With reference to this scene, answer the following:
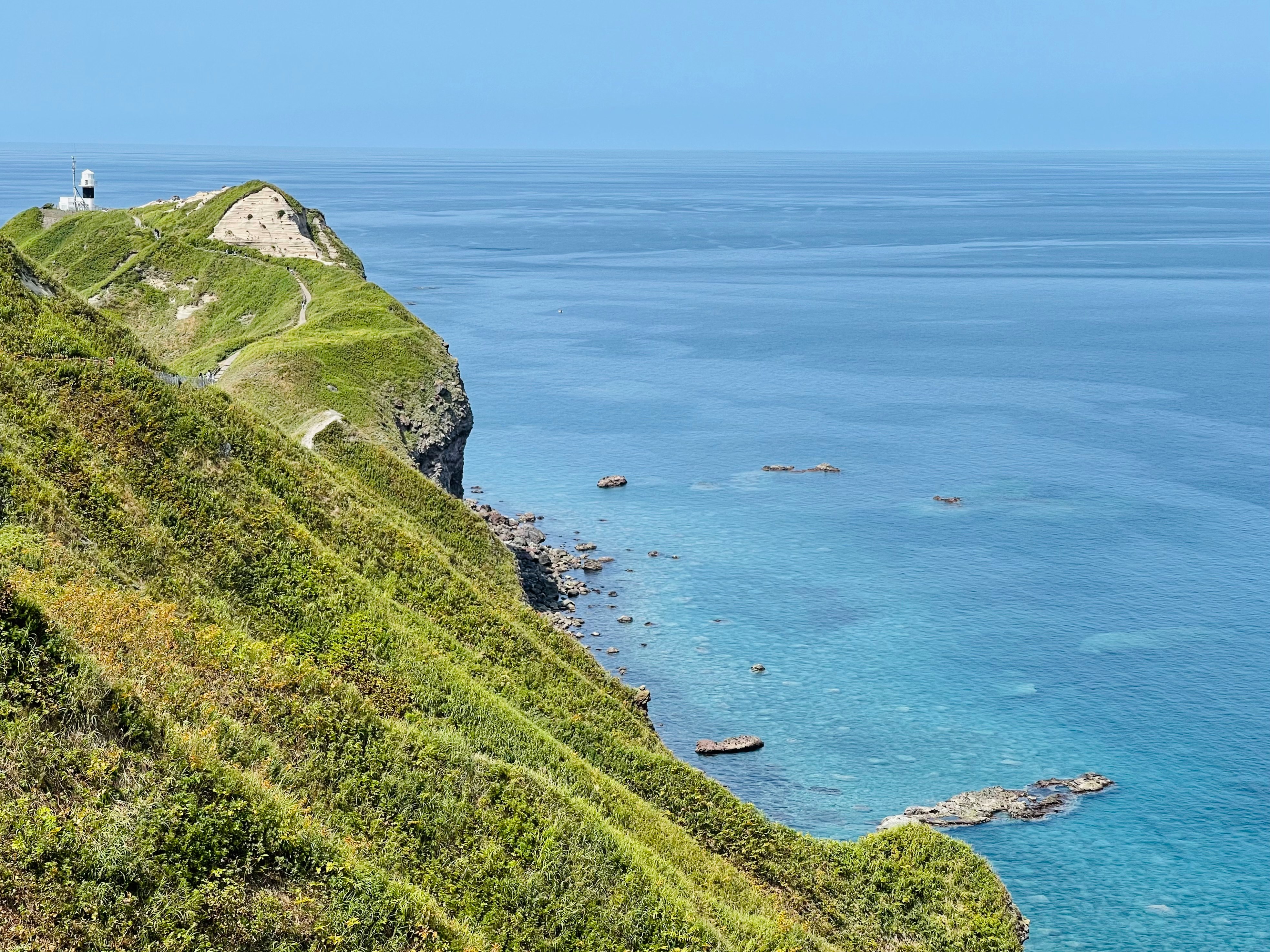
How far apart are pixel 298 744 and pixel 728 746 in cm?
3382

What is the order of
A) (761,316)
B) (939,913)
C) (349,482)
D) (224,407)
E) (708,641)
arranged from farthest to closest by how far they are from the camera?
(761,316)
(708,641)
(349,482)
(224,407)
(939,913)

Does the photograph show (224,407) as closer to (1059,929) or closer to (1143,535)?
(1059,929)

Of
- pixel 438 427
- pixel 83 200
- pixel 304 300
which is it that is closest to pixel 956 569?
pixel 438 427

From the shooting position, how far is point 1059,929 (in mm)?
44281

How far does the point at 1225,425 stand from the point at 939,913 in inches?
3710

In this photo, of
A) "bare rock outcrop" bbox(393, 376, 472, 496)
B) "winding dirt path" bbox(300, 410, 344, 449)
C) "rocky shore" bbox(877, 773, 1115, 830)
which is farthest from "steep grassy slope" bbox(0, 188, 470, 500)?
"rocky shore" bbox(877, 773, 1115, 830)

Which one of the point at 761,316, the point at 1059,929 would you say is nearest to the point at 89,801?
the point at 1059,929

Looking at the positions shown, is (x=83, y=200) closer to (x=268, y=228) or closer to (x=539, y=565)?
(x=268, y=228)

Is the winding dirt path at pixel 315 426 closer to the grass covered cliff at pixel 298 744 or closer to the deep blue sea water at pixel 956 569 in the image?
the grass covered cliff at pixel 298 744

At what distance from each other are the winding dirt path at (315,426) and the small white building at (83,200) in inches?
3726

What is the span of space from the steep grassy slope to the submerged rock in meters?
23.8

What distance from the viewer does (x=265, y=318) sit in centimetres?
9250

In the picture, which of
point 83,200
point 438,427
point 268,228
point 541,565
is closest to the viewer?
point 438,427

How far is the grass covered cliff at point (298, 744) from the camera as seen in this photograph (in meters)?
19.0
